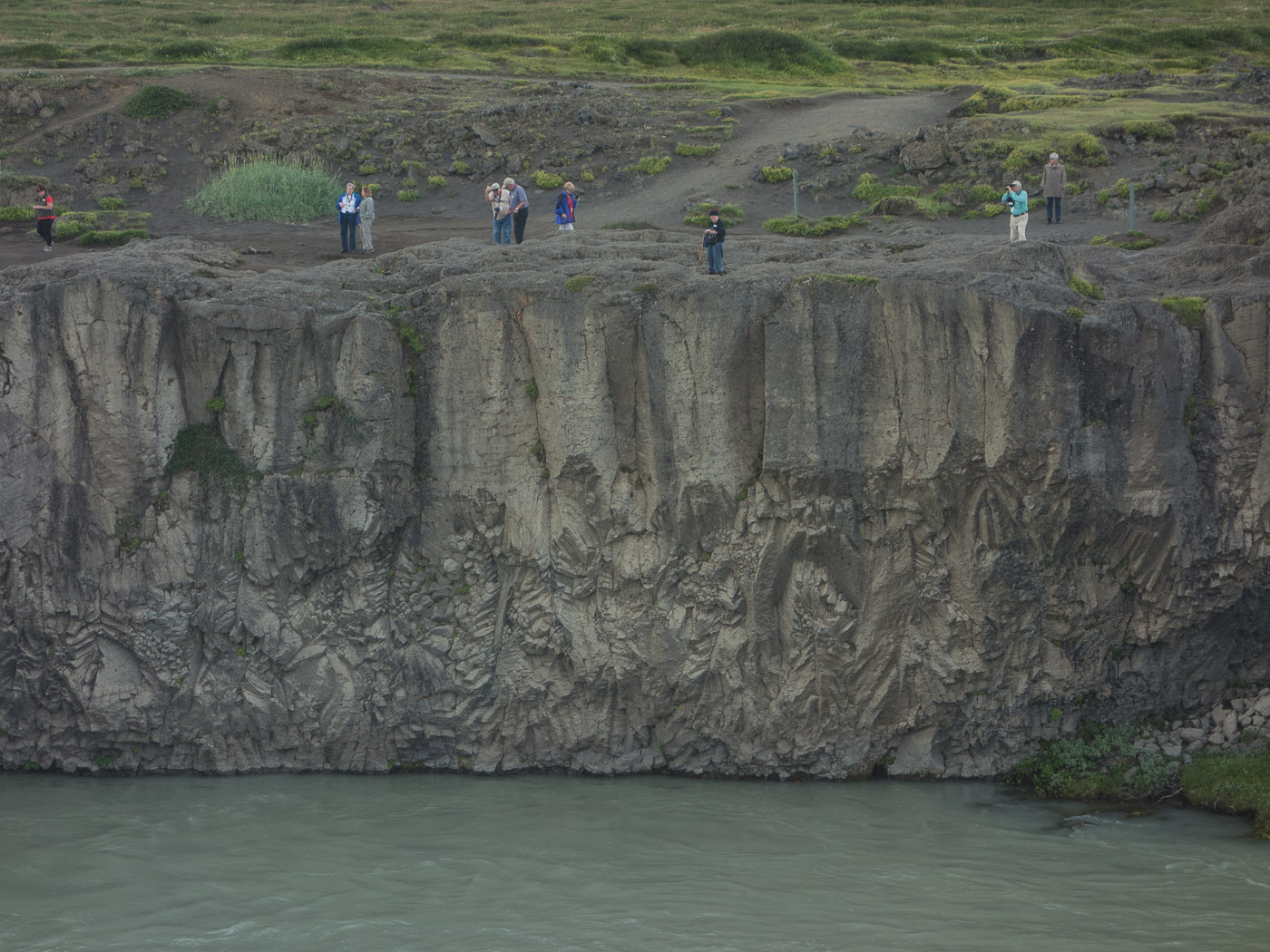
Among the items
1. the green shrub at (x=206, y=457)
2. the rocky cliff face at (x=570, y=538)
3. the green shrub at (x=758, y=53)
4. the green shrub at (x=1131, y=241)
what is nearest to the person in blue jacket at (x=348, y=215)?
the rocky cliff face at (x=570, y=538)

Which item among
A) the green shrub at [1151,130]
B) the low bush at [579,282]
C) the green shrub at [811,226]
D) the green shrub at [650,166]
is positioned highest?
the green shrub at [1151,130]

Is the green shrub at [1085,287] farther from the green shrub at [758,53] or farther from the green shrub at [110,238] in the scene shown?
the green shrub at [758,53]

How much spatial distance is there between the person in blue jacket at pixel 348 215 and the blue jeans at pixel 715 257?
8.96 meters

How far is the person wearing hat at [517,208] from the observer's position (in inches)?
1021

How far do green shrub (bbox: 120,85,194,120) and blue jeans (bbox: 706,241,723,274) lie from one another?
2514 centimetres

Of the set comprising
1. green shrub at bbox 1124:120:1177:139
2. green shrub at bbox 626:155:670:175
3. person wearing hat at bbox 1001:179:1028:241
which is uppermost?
green shrub at bbox 1124:120:1177:139

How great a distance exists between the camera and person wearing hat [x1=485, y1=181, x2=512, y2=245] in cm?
2595

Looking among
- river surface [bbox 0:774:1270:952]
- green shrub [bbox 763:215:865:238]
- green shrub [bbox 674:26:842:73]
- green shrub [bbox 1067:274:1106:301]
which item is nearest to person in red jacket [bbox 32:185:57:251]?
river surface [bbox 0:774:1270:952]

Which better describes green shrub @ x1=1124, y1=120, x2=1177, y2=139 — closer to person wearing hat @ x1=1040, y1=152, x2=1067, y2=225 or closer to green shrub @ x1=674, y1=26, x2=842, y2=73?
person wearing hat @ x1=1040, y1=152, x2=1067, y2=225

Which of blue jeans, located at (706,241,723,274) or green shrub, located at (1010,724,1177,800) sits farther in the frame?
blue jeans, located at (706,241,723,274)

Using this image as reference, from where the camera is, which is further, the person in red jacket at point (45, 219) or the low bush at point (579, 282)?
the person in red jacket at point (45, 219)

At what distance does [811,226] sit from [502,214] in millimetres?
7906

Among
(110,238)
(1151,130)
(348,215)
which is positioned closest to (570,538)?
(348,215)

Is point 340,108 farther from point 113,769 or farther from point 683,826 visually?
point 683,826
